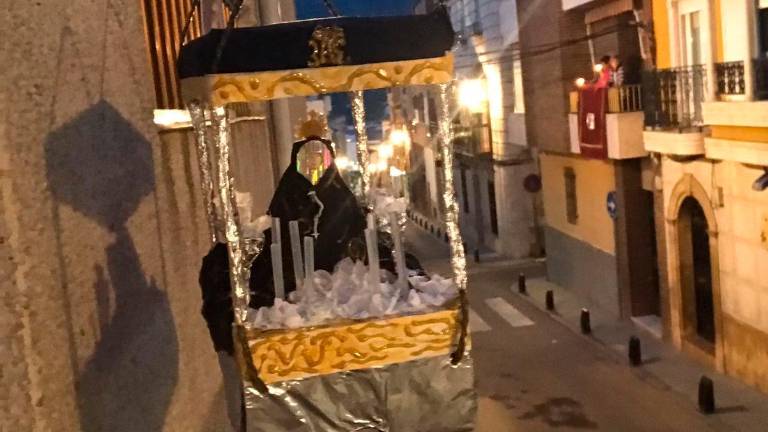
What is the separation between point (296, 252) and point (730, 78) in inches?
399

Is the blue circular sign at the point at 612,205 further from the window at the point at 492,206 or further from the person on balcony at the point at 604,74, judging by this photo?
the window at the point at 492,206

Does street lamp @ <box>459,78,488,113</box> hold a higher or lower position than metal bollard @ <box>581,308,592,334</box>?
higher

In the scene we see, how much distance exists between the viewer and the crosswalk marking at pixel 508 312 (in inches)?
750

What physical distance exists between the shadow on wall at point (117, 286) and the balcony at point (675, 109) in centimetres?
1055

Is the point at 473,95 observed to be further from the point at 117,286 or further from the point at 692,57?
the point at 117,286

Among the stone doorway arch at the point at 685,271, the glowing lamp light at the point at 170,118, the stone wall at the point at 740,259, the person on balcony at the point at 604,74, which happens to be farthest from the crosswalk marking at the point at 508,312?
the glowing lamp light at the point at 170,118

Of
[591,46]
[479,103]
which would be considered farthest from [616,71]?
[479,103]

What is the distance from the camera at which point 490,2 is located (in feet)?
90.5

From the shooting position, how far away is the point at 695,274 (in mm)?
15797

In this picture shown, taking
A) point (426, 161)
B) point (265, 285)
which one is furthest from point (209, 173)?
point (426, 161)

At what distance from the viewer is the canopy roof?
403 cm

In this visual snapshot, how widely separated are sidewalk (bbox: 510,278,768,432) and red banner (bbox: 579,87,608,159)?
11.4 ft

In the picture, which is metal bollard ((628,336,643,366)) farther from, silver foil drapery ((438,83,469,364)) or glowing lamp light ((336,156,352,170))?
silver foil drapery ((438,83,469,364))

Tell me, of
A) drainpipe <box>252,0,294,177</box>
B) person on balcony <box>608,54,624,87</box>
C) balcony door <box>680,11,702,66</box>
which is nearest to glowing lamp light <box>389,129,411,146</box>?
person on balcony <box>608,54,624,87</box>
